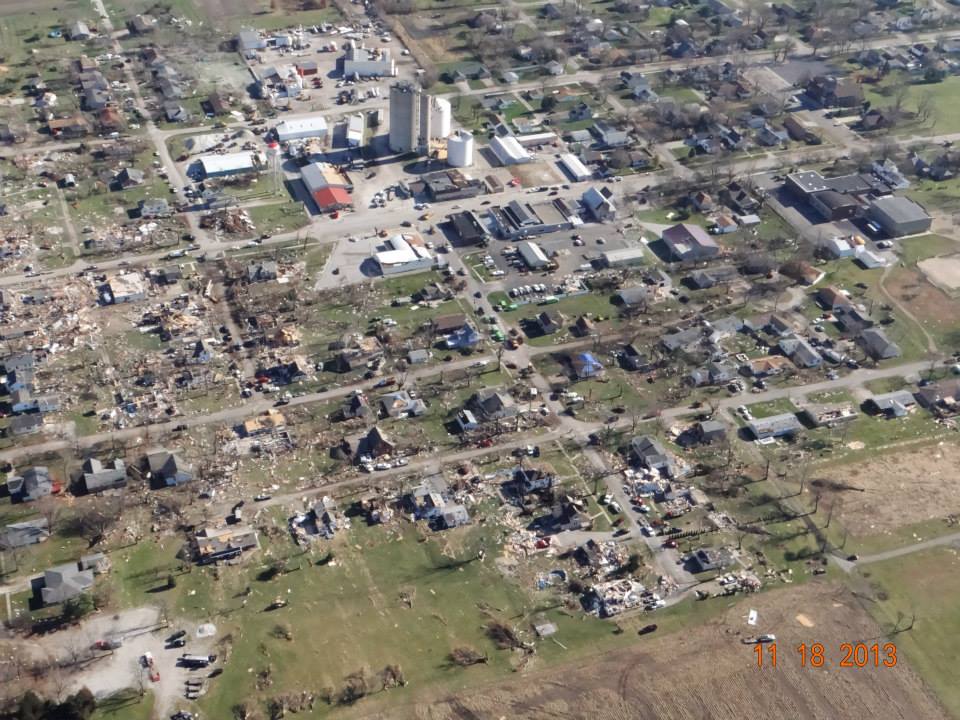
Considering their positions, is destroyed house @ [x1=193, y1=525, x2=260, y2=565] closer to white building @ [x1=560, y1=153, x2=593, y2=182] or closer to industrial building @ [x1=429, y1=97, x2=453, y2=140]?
white building @ [x1=560, y1=153, x2=593, y2=182]

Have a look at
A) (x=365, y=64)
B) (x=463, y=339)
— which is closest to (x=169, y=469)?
(x=463, y=339)

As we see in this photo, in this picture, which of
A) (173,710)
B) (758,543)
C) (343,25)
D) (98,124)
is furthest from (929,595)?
(343,25)

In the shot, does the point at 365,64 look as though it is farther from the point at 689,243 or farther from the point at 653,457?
the point at 653,457

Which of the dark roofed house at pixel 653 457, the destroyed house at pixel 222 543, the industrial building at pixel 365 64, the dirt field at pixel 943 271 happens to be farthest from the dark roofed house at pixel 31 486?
the dirt field at pixel 943 271

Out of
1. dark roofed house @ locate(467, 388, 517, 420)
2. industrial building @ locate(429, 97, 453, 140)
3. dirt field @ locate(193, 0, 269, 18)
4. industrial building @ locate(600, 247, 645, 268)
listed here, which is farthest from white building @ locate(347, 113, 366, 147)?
dark roofed house @ locate(467, 388, 517, 420)

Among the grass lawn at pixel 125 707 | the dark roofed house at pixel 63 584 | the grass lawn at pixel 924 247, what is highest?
the grass lawn at pixel 924 247
